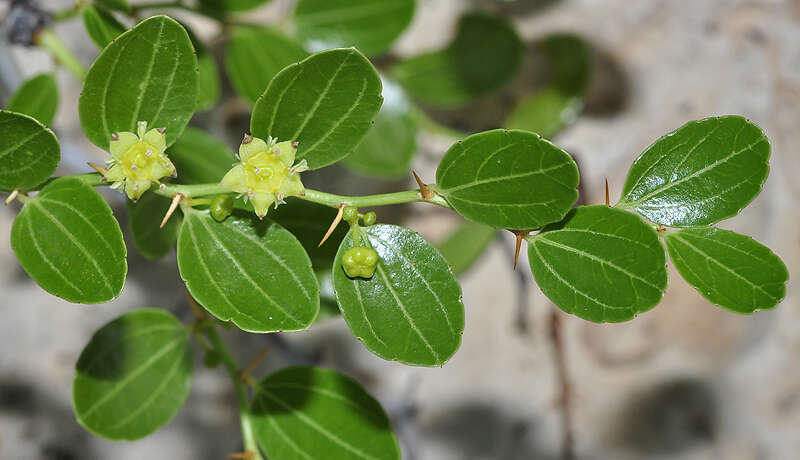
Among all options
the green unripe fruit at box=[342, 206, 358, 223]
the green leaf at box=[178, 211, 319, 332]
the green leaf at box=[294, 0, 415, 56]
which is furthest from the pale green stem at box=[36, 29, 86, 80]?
the green unripe fruit at box=[342, 206, 358, 223]

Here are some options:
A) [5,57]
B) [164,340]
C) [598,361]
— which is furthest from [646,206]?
[598,361]

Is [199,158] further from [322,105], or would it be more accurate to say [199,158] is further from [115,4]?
[322,105]

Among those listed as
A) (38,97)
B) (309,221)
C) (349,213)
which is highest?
(349,213)

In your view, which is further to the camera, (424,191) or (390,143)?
(390,143)

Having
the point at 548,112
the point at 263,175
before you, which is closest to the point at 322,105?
the point at 263,175

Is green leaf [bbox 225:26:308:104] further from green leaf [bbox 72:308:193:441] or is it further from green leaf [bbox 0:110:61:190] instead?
green leaf [bbox 0:110:61:190]

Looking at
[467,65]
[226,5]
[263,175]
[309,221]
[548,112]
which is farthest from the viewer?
[548,112]
